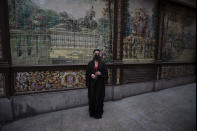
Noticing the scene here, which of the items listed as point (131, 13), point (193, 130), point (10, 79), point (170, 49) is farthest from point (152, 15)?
point (10, 79)

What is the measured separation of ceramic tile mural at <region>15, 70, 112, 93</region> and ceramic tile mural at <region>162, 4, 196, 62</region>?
191 inches

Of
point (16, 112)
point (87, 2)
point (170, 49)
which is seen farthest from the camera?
point (170, 49)

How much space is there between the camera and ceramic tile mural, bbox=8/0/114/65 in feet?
11.9

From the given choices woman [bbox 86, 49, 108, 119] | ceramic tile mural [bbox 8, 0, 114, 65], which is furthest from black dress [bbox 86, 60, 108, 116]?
ceramic tile mural [bbox 8, 0, 114, 65]

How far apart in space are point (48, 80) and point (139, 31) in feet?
14.4

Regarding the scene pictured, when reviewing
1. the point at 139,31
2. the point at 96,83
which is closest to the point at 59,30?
the point at 96,83

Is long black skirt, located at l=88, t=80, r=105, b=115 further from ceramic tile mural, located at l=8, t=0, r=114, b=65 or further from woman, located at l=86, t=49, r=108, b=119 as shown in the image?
ceramic tile mural, located at l=8, t=0, r=114, b=65

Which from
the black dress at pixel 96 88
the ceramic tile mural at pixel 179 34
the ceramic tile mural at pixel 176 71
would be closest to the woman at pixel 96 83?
the black dress at pixel 96 88

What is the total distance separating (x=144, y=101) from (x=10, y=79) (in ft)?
16.0

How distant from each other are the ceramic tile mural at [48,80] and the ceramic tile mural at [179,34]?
4.86 m

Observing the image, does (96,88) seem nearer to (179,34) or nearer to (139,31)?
(139,31)

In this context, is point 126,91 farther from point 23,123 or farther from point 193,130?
point 23,123

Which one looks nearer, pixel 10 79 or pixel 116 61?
pixel 10 79

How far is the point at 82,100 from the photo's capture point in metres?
4.63
